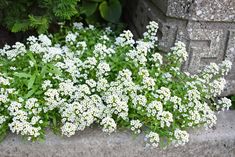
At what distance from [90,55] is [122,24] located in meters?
0.84

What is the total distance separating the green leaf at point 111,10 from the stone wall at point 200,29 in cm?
49

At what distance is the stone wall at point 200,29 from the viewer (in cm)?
260

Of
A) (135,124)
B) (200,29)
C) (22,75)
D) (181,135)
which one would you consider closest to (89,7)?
(200,29)

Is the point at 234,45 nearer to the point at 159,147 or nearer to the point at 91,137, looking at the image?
the point at 159,147

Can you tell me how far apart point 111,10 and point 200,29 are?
88 cm

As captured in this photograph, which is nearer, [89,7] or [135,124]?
[135,124]

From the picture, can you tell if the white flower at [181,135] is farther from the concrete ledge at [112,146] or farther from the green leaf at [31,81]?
the green leaf at [31,81]

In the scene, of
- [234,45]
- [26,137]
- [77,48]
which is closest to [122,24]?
[77,48]

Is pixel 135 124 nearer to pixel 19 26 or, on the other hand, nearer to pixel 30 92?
pixel 30 92

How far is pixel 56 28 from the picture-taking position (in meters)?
3.27

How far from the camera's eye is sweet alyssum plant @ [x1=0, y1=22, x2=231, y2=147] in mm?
2230

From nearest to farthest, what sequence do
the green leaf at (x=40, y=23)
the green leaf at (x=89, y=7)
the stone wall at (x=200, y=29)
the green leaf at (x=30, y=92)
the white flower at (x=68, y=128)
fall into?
the white flower at (x=68, y=128)
the green leaf at (x=30, y=92)
the stone wall at (x=200, y=29)
the green leaf at (x=40, y=23)
the green leaf at (x=89, y=7)

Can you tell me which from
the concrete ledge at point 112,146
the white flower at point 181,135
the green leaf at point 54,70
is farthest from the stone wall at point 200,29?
the green leaf at point 54,70

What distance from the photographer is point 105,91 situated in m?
2.39
